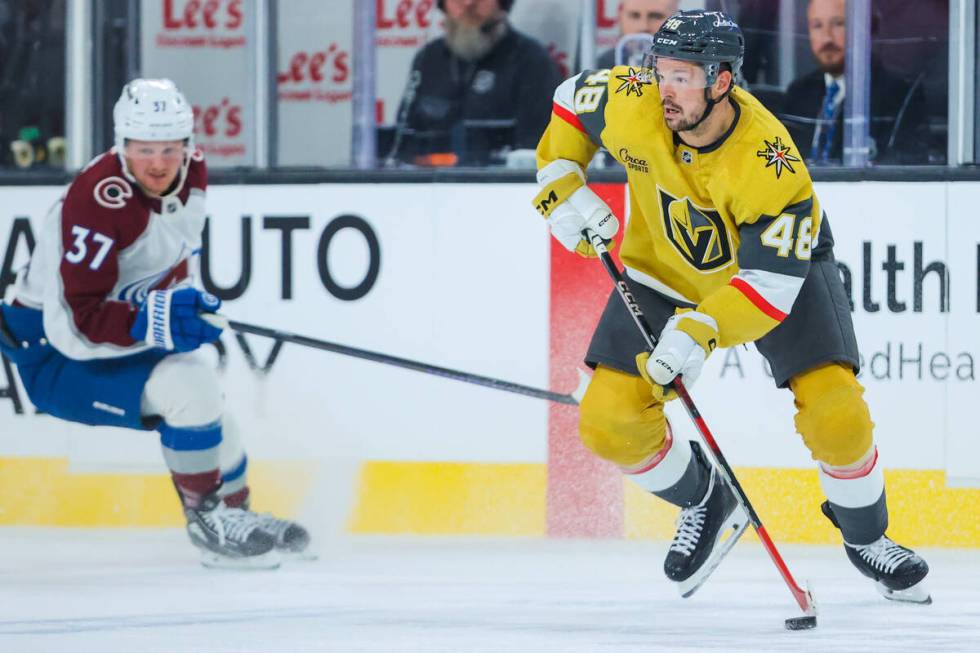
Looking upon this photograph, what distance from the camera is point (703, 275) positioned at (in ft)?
10.4

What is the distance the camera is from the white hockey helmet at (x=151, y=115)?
371cm

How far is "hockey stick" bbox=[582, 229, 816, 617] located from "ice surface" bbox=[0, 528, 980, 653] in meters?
0.08

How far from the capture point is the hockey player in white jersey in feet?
12.0

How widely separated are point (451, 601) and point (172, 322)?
89cm

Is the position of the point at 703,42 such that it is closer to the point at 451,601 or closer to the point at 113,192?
the point at 451,601

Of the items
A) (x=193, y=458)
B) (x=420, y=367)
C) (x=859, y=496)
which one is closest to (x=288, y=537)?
(x=193, y=458)

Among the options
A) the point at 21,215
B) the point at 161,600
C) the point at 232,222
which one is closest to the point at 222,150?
the point at 232,222

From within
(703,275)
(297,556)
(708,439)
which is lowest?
(297,556)

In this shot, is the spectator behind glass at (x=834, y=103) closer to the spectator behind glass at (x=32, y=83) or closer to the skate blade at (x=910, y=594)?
the skate blade at (x=910, y=594)

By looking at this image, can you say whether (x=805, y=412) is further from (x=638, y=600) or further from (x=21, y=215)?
(x=21, y=215)

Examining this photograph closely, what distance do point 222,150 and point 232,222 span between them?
245mm

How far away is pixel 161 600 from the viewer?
335cm

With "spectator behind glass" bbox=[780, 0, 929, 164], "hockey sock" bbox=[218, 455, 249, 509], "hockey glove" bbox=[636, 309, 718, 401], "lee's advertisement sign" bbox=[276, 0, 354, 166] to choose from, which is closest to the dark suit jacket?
"spectator behind glass" bbox=[780, 0, 929, 164]

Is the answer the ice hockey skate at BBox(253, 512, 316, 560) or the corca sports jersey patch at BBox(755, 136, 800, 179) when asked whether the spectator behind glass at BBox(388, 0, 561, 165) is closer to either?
the ice hockey skate at BBox(253, 512, 316, 560)
